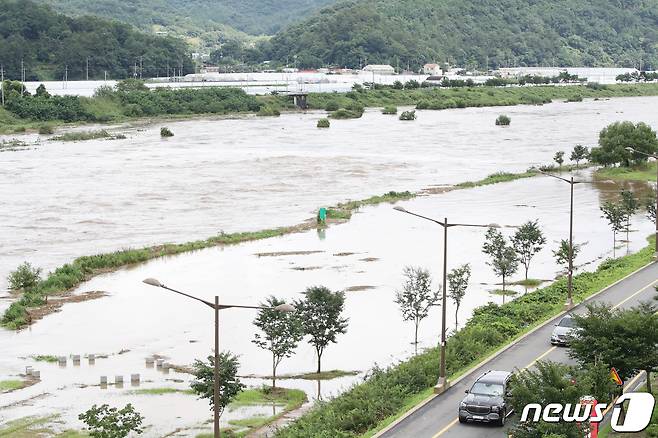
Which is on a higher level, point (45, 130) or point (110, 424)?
point (45, 130)

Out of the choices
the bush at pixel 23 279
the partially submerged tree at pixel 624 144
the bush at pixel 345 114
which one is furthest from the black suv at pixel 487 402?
the bush at pixel 345 114

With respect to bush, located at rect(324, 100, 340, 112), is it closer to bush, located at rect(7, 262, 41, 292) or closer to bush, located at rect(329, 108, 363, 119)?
bush, located at rect(329, 108, 363, 119)

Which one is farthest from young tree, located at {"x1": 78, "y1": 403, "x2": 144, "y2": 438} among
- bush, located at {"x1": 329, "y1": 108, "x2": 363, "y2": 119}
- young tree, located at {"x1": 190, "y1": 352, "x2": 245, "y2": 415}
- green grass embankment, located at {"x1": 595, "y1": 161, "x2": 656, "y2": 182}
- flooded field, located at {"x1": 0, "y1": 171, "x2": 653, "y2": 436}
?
bush, located at {"x1": 329, "y1": 108, "x2": 363, "y2": 119}

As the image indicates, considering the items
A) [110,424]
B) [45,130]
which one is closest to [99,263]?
[110,424]

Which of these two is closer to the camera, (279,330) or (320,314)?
(279,330)

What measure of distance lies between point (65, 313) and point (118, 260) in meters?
9.43

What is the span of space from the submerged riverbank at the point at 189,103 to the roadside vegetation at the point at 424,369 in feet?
→ 331

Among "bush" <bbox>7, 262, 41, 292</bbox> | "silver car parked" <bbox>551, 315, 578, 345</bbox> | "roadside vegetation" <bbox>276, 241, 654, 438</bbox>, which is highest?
"silver car parked" <bbox>551, 315, 578, 345</bbox>

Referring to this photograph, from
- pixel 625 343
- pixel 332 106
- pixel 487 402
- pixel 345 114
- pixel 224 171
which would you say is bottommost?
pixel 224 171

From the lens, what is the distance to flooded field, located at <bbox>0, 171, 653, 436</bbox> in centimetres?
3281

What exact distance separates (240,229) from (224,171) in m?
28.4

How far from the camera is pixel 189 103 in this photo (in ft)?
546

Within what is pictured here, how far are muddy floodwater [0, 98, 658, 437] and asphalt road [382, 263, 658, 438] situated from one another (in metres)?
4.57

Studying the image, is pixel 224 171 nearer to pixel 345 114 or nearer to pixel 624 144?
pixel 624 144
